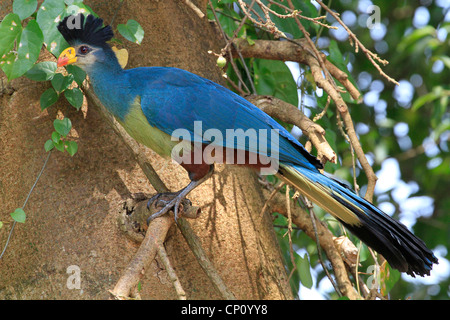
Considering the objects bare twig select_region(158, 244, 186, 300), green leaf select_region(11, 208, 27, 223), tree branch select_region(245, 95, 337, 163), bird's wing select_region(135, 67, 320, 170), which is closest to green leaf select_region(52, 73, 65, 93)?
bird's wing select_region(135, 67, 320, 170)

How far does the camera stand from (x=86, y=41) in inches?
104

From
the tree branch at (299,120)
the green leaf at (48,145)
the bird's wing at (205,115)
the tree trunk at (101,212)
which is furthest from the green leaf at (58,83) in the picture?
the tree branch at (299,120)

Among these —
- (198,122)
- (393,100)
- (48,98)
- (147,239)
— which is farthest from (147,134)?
(393,100)

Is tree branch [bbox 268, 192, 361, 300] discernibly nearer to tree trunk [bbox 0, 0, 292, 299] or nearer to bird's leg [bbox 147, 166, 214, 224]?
tree trunk [bbox 0, 0, 292, 299]

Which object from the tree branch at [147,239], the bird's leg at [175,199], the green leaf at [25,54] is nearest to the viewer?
the tree branch at [147,239]

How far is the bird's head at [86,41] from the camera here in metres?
2.54

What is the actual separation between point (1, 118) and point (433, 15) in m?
4.13

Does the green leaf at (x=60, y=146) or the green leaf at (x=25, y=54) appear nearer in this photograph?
the green leaf at (x=25, y=54)

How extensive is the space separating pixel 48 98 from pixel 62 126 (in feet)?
0.55

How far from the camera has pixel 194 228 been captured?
258 cm

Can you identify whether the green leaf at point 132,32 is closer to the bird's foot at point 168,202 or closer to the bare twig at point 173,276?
the bird's foot at point 168,202

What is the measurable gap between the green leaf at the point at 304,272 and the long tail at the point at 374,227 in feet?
2.08

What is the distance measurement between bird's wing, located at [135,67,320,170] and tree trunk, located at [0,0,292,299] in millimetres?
258

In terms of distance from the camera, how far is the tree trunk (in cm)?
240
